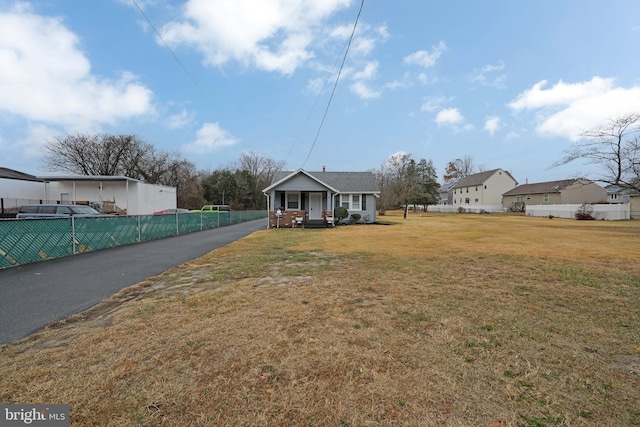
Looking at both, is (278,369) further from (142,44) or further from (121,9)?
(142,44)

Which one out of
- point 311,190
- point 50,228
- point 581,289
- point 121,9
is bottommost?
point 581,289

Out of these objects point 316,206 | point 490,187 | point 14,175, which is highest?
point 490,187

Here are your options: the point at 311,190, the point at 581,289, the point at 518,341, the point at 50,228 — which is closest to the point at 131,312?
the point at 518,341

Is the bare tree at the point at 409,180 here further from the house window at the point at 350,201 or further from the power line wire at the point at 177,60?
the power line wire at the point at 177,60

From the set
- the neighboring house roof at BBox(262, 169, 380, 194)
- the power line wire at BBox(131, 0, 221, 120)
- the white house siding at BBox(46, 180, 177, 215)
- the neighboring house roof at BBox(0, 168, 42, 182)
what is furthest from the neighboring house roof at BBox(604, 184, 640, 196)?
the neighboring house roof at BBox(0, 168, 42, 182)

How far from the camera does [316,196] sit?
21.7 meters

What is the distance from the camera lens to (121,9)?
29.5 feet

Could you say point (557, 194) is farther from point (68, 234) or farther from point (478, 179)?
point (68, 234)

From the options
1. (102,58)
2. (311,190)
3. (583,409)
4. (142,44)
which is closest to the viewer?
(583,409)

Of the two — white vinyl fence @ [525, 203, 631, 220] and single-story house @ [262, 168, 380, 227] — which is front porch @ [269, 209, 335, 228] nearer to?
single-story house @ [262, 168, 380, 227]

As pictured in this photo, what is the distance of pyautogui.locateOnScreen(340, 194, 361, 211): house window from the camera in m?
24.0

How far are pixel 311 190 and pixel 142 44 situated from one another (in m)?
11.8
